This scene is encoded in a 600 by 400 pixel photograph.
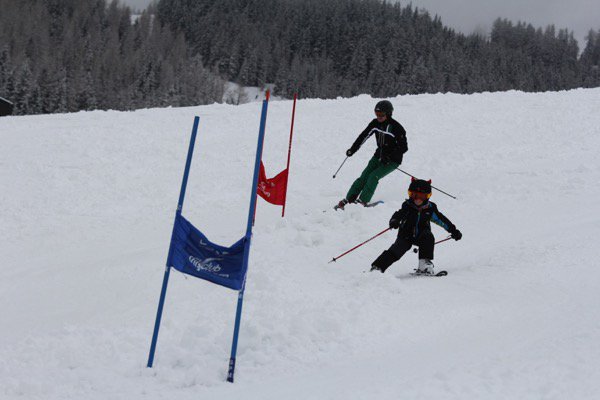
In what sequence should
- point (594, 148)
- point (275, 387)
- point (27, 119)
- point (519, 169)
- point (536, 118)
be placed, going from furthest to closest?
point (536, 118), point (27, 119), point (594, 148), point (519, 169), point (275, 387)

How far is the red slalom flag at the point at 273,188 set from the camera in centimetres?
904

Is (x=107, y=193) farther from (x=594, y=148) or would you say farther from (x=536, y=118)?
(x=536, y=118)

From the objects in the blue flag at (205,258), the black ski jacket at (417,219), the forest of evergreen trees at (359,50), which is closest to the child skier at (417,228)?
the black ski jacket at (417,219)

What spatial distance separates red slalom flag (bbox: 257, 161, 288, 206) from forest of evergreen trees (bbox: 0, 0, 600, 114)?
6725cm

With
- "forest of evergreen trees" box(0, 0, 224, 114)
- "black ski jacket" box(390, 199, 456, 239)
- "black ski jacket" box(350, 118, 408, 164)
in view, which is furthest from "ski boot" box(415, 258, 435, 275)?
"forest of evergreen trees" box(0, 0, 224, 114)

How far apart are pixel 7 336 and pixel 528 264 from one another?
243 inches

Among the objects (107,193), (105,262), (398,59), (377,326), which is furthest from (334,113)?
(398,59)

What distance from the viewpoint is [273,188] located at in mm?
9180

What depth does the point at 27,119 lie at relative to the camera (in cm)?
1631

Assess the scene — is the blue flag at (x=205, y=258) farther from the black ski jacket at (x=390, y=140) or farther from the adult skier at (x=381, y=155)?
the black ski jacket at (x=390, y=140)

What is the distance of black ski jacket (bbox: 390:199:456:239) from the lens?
6895mm

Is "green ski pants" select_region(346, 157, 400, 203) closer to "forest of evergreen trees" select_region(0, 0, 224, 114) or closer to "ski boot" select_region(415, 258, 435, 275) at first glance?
"ski boot" select_region(415, 258, 435, 275)

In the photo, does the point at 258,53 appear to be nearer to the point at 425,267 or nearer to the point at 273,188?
the point at 273,188

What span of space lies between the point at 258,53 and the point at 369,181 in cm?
12269
